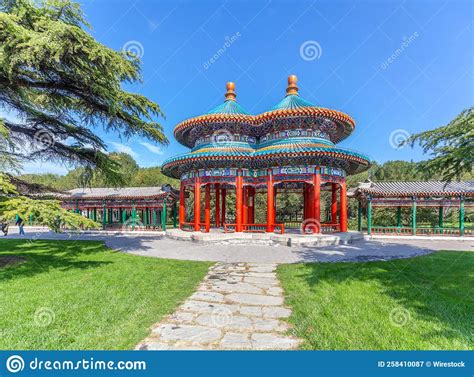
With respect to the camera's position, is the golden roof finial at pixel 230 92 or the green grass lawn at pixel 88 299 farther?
the golden roof finial at pixel 230 92

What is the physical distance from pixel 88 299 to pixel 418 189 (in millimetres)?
17915

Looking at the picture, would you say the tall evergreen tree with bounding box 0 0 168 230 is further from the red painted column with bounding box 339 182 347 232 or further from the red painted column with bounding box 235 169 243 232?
the red painted column with bounding box 339 182 347 232

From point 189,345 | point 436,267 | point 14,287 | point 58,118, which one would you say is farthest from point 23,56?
point 436,267

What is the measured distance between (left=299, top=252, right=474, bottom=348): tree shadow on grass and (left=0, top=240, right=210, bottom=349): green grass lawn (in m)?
3.09

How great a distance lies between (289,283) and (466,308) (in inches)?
112

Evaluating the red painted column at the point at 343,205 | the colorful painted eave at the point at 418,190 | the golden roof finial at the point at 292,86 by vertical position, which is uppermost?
the golden roof finial at the point at 292,86

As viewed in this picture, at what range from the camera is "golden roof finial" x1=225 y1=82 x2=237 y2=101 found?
16.4 meters

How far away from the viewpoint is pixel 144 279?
544 centimetres

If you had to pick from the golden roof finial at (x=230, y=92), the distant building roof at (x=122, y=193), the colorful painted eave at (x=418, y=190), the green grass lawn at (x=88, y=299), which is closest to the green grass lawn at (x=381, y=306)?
the green grass lawn at (x=88, y=299)

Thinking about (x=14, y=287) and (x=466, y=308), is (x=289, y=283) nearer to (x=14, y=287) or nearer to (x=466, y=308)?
(x=466, y=308)

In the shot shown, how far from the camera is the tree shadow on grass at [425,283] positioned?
11.0 feet

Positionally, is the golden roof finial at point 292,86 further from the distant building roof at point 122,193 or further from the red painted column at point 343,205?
the distant building roof at point 122,193

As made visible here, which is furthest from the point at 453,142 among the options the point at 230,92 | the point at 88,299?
the point at 230,92

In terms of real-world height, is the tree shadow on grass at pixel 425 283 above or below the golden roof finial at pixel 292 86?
below
